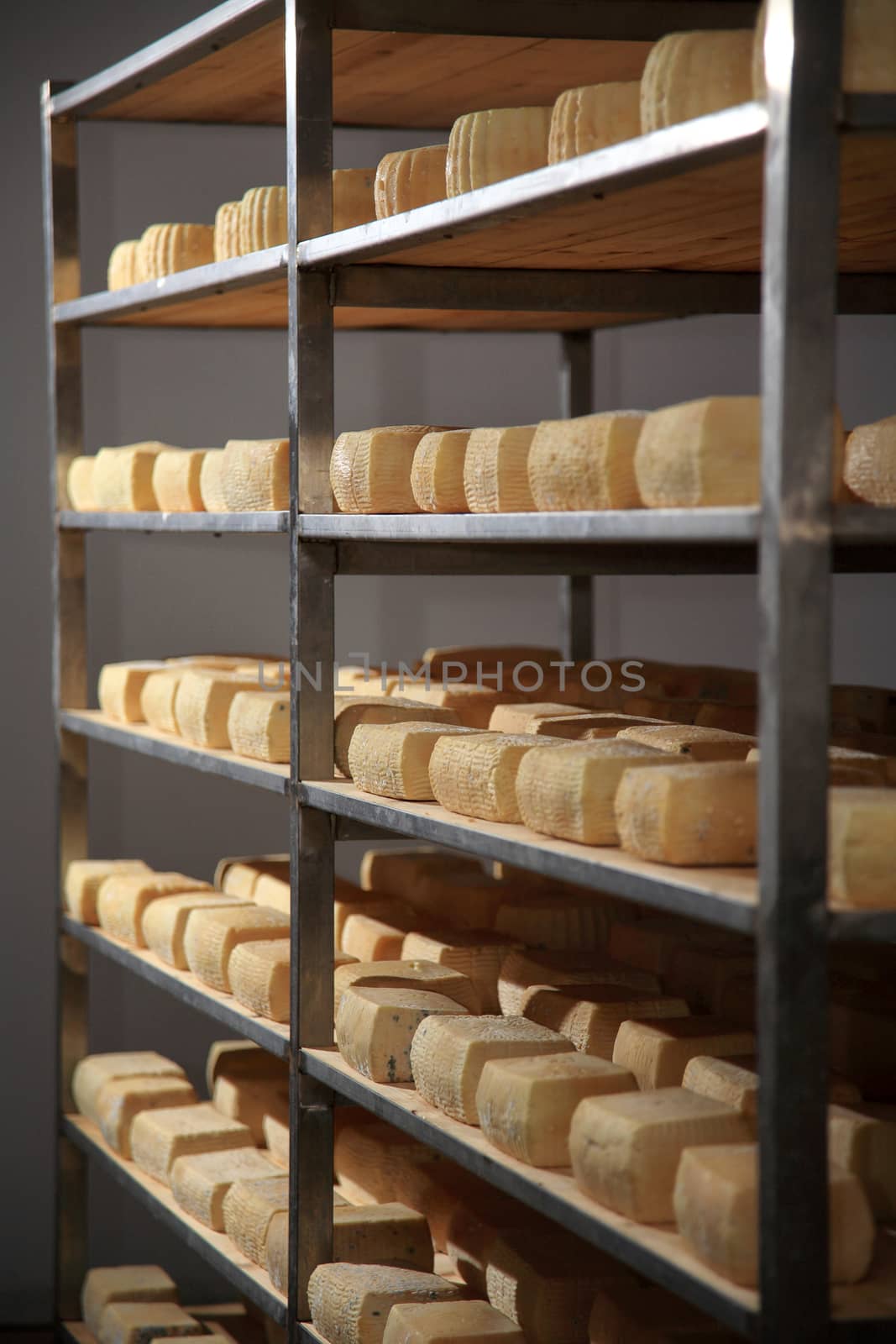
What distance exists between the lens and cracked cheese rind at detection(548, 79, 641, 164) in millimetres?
2133

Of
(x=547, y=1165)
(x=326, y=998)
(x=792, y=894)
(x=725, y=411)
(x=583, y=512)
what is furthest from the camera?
(x=326, y=998)

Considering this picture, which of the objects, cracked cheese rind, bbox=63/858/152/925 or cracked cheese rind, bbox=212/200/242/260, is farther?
cracked cheese rind, bbox=63/858/152/925

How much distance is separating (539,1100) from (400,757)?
587 millimetres

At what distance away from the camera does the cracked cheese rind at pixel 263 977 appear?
3037 mm

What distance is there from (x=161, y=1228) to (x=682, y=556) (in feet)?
9.11

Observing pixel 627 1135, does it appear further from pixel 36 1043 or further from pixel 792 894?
pixel 36 1043

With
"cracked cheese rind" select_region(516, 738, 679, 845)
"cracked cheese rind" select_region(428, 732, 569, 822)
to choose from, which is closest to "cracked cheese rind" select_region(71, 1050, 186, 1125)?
"cracked cheese rind" select_region(428, 732, 569, 822)

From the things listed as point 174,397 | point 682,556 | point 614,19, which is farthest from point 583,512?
point 174,397

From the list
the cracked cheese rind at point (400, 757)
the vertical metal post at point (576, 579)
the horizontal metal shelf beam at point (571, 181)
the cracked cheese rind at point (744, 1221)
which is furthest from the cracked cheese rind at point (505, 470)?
the vertical metal post at point (576, 579)

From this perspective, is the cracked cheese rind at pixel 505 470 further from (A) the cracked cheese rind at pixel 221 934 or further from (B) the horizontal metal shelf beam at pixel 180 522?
(A) the cracked cheese rind at pixel 221 934

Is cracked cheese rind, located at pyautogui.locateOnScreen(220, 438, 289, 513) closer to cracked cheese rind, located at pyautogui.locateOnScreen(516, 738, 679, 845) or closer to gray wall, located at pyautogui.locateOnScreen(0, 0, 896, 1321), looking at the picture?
cracked cheese rind, located at pyautogui.locateOnScreen(516, 738, 679, 845)

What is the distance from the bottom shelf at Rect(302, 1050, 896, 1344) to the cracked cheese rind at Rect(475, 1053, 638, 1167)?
0.02m

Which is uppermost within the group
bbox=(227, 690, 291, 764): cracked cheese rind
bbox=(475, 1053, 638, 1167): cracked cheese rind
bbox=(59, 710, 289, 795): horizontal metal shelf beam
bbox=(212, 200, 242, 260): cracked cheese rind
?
bbox=(212, 200, 242, 260): cracked cheese rind

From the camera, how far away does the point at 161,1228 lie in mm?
4848
